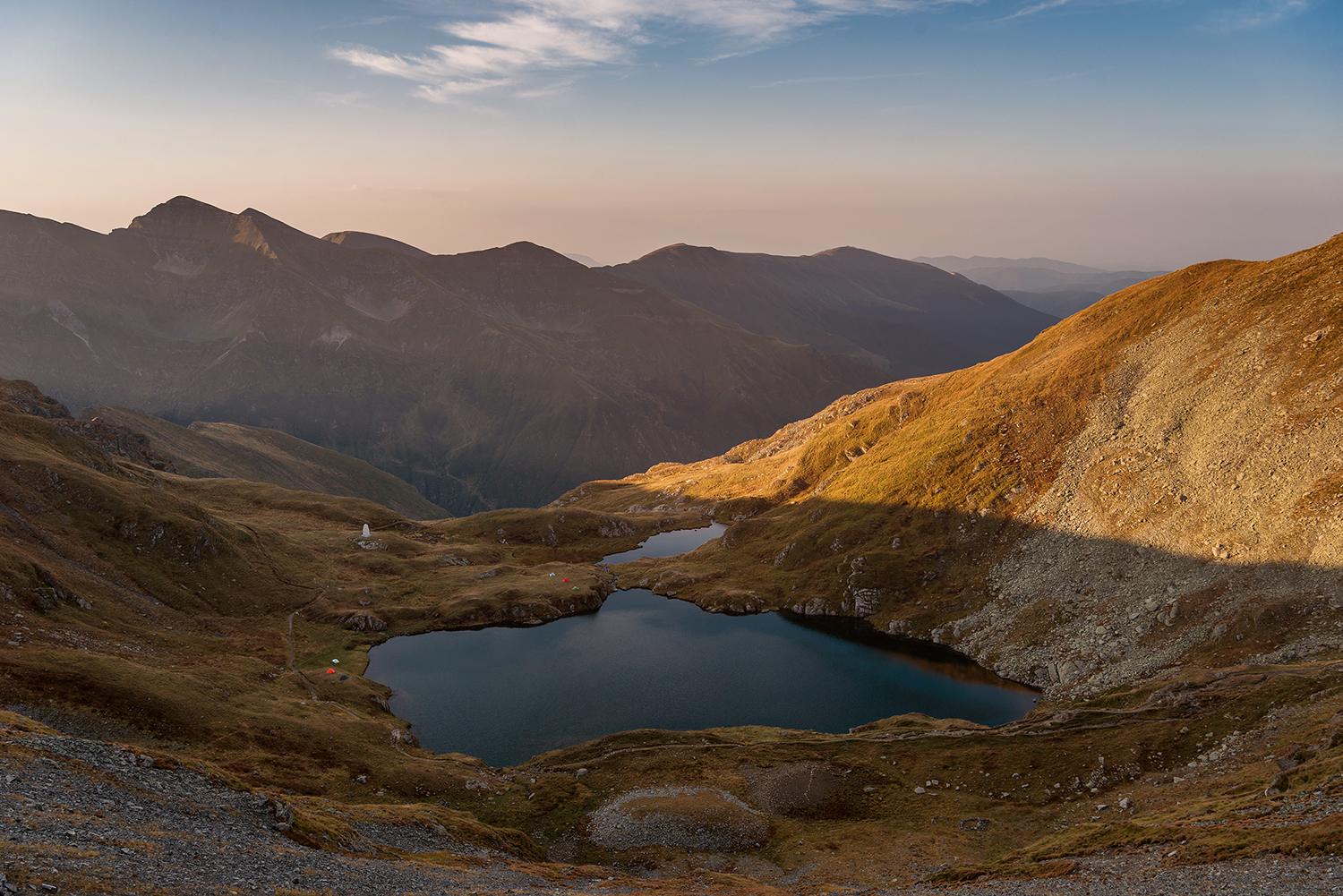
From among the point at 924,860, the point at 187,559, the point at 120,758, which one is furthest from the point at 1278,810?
the point at 187,559

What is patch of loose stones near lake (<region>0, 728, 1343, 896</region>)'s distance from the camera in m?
25.2

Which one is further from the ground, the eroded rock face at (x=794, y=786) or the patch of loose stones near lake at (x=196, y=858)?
the patch of loose stones near lake at (x=196, y=858)

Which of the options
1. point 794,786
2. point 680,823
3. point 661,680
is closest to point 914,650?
point 661,680

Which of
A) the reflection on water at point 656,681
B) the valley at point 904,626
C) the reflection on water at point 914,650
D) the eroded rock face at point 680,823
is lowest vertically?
the reflection on water at point 656,681

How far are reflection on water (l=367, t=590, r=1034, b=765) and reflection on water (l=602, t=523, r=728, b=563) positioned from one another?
4515 cm

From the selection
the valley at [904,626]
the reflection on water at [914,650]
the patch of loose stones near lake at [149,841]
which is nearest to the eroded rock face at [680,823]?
the valley at [904,626]

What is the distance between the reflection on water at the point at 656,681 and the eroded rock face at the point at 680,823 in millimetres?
24657

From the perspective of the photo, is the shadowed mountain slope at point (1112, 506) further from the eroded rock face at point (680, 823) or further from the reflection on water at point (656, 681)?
the eroded rock face at point (680, 823)

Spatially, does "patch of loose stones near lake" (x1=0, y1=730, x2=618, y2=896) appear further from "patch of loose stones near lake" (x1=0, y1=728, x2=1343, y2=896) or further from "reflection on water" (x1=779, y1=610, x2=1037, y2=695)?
"reflection on water" (x1=779, y1=610, x2=1037, y2=695)

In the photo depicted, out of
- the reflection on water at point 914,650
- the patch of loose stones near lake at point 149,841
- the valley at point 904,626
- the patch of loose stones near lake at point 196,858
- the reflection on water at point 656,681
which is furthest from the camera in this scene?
the reflection on water at point 914,650

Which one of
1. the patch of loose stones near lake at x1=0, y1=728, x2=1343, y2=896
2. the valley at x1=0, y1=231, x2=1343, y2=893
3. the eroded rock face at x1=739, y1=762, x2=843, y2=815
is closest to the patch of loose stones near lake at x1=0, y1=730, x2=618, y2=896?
the patch of loose stones near lake at x1=0, y1=728, x2=1343, y2=896

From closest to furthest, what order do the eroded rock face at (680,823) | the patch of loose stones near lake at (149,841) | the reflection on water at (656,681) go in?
the patch of loose stones near lake at (149,841)
the eroded rock face at (680,823)
the reflection on water at (656,681)

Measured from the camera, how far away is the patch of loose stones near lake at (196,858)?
25219 mm

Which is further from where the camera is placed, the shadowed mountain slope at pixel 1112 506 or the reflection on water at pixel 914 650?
the reflection on water at pixel 914 650
